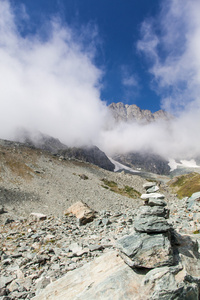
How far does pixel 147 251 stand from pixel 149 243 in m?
0.54

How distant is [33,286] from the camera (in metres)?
9.88

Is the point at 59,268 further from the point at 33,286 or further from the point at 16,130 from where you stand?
the point at 16,130

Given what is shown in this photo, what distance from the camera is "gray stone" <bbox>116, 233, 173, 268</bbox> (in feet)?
27.8

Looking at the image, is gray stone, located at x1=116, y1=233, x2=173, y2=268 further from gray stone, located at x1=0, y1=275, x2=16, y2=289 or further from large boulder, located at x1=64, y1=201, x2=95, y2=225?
large boulder, located at x1=64, y1=201, x2=95, y2=225


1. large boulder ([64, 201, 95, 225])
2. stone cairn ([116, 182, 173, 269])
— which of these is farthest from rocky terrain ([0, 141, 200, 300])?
large boulder ([64, 201, 95, 225])

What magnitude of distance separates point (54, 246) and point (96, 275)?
7479mm

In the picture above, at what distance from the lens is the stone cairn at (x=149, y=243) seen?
28.0ft

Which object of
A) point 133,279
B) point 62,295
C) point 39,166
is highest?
point 39,166

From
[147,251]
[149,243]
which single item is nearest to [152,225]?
[149,243]

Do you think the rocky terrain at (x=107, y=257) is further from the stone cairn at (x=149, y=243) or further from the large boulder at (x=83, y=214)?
the large boulder at (x=83, y=214)

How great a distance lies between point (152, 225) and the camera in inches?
399

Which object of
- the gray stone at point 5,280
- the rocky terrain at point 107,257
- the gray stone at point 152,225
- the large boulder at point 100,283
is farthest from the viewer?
the gray stone at point 5,280

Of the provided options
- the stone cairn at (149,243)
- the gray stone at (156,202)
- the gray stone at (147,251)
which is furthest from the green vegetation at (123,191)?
the gray stone at (147,251)

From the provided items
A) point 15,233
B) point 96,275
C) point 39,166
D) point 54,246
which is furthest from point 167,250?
point 39,166
